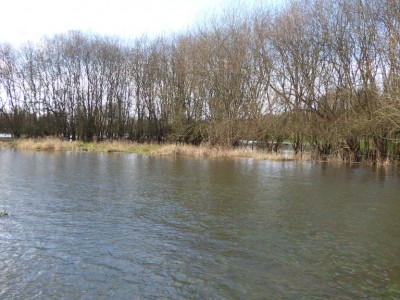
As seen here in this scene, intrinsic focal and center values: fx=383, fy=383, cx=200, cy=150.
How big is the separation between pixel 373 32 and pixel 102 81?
30261 millimetres

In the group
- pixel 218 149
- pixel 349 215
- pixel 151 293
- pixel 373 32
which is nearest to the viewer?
pixel 151 293

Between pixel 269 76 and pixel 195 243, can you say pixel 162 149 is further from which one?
pixel 195 243

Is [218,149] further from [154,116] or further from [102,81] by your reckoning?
[102,81]

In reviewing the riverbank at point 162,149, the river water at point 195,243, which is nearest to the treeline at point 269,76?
the riverbank at point 162,149

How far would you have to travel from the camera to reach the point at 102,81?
44.4m

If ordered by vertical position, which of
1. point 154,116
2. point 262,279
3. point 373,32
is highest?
point 373,32

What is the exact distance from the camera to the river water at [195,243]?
186 inches

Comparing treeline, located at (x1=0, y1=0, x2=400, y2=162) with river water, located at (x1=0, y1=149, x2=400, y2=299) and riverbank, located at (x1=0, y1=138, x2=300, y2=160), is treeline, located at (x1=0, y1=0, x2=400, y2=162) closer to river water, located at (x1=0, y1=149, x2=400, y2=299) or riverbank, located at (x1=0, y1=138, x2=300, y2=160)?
riverbank, located at (x1=0, y1=138, x2=300, y2=160)

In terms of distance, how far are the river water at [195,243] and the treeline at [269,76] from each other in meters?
12.1

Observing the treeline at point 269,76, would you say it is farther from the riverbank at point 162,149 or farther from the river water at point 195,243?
the river water at point 195,243

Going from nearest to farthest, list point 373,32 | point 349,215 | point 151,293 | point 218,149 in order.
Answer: point 151,293
point 349,215
point 373,32
point 218,149

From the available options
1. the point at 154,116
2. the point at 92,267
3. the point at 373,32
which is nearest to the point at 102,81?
the point at 154,116

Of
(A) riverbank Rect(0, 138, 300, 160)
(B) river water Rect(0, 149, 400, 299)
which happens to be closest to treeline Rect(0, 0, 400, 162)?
(A) riverbank Rect(0, 138, 300, 160)

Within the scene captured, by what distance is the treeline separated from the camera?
24.0m
